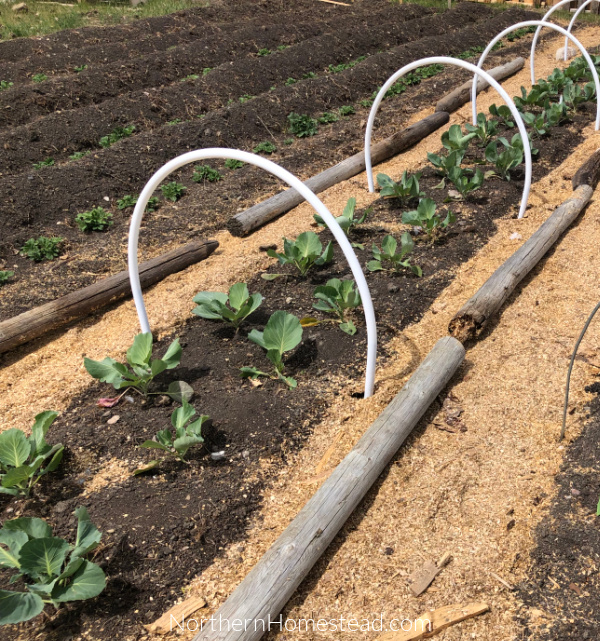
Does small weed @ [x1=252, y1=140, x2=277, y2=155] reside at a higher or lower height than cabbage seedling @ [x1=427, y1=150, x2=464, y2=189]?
higher

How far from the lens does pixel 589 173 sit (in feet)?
19.1

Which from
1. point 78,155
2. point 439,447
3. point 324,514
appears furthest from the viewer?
point 78,155

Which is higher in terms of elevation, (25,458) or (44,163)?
(44,163)

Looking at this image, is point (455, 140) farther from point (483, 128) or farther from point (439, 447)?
point (439, 447)

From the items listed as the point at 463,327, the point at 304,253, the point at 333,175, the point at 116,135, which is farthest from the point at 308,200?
the point at 116,135

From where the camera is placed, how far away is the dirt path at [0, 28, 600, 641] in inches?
97.7

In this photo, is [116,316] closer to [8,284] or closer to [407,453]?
[8,284]

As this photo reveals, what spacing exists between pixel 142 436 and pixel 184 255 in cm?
214

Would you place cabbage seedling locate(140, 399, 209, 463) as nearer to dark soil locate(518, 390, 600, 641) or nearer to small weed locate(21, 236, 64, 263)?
dark soil locate(518, 390, 600, 641)

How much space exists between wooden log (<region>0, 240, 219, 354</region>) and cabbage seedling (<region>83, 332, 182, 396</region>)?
104 cm

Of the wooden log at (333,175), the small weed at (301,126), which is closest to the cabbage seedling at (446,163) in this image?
the wooden log at (333,175)

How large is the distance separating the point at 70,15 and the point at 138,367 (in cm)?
1330

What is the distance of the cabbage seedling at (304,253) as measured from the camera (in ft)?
14.4

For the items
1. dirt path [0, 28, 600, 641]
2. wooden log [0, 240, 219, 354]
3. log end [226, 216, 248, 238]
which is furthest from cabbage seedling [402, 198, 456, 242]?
wooden log [0, 240, 219, 354]
